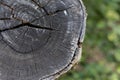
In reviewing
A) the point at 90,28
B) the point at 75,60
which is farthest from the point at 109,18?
the point at 75,60

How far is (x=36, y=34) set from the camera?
7.13 ft

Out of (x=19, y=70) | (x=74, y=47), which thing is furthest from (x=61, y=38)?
(x=19, y=70)

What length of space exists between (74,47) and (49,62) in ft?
0.44

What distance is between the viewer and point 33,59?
218 centimetres

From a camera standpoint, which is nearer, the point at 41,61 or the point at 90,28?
the point at 41,61

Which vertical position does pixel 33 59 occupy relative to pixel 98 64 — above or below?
above

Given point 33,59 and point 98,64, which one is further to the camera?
point 98,64

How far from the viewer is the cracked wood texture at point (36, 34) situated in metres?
2.16

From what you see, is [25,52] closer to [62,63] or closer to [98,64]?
[62,63]

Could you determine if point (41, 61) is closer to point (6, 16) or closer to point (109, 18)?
point (6, 16)

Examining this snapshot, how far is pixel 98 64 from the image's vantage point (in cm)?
387

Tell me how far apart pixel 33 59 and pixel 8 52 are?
0.38ft

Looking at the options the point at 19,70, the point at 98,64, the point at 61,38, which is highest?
the point at 61,38

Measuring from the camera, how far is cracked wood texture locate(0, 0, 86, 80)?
2.16m
